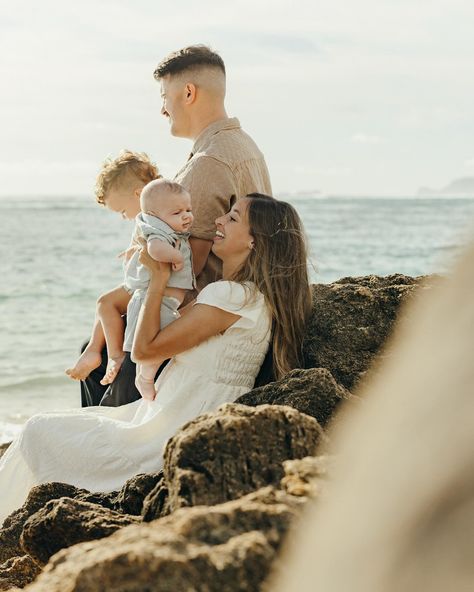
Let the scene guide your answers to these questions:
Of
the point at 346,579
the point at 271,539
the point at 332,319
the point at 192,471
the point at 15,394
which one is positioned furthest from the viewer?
the point at 15,394

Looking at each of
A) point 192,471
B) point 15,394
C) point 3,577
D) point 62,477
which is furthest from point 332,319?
point 15,394

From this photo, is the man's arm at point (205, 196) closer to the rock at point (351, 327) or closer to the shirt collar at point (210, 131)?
the shirt collar at point (210, 131)

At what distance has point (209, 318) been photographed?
4.20 meters

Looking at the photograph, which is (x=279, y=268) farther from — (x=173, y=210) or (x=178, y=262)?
(x=173, y=210)

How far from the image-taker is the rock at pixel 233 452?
8.02 feet

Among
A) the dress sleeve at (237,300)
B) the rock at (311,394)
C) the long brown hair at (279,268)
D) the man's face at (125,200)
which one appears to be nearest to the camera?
Result: the rock at (311,394)

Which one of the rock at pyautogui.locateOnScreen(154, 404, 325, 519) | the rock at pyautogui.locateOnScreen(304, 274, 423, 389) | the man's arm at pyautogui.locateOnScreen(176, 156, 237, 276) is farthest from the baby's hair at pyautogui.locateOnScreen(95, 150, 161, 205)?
the rock at pyautogui.locateOnScreen(154, 404, 325, 519)

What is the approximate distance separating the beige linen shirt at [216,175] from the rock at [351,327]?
618 mm

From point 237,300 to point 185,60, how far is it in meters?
1.60

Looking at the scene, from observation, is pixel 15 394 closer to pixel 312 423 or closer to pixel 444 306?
pixel 312 423

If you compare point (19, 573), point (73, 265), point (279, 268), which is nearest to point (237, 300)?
point (279, 268)

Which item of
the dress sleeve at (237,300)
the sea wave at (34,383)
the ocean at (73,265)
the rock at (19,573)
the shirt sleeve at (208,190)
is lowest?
the ocean at (73,265)

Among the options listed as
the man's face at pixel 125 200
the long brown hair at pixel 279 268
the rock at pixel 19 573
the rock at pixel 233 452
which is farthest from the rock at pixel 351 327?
the rock at pixel 233 452

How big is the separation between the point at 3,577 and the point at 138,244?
1.70 meters
